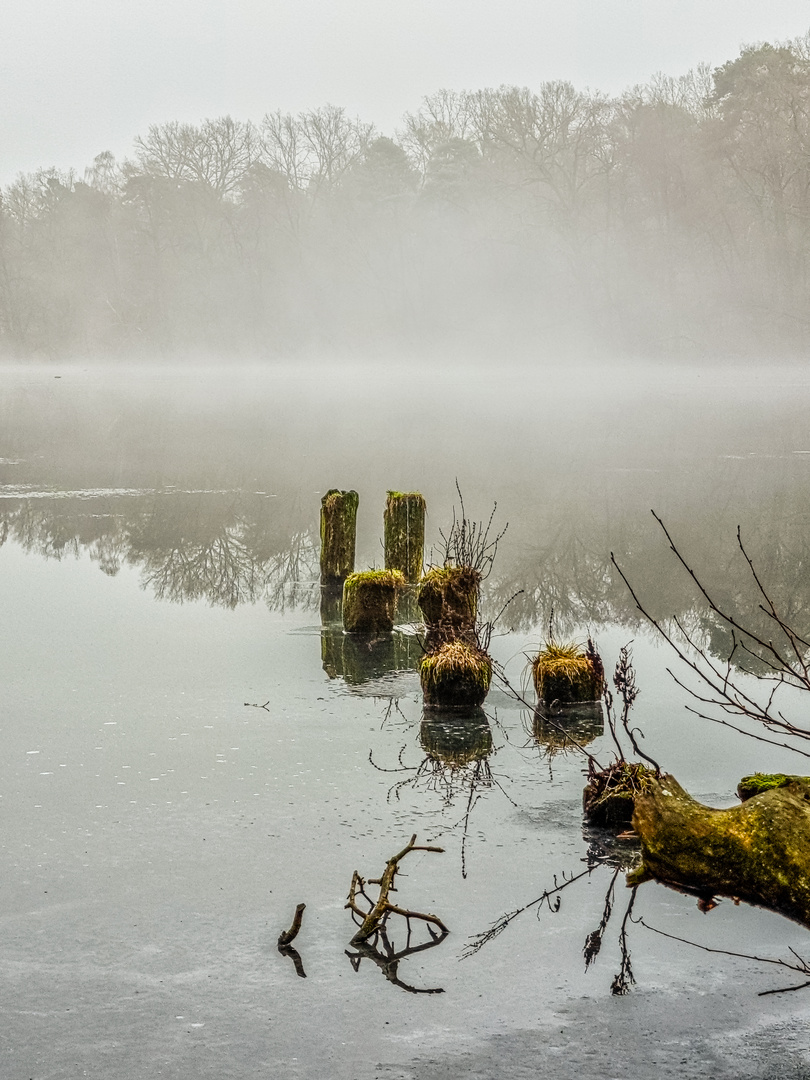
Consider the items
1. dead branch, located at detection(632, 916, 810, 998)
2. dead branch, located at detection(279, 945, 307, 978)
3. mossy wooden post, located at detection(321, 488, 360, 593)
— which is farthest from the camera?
mossy wooden post, located at detection(321, 488, 360, 593)

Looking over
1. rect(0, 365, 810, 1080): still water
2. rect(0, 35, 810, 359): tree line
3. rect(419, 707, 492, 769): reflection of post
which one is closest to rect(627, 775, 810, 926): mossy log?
rect(0, 365, 810, 1080): still water

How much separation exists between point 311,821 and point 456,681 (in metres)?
2.56

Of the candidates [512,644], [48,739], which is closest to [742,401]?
[512,644]

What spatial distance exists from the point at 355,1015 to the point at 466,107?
84.2 meters

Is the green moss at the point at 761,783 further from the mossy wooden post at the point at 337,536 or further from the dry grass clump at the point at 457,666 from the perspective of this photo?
the mossy wooden post at the point at 337,536

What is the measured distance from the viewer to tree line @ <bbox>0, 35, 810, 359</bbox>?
2704 inches

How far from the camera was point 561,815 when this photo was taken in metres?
7.27

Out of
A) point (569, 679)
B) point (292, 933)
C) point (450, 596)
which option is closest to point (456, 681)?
point (569, 679)

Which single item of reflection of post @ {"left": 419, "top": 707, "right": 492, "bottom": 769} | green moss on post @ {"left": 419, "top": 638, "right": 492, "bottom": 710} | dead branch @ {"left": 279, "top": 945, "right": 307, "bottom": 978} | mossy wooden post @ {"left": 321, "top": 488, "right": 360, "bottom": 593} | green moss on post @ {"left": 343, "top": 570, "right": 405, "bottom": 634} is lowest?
dead branch @ {"left": 279, "top": 945, "right": 307, "bottom": 978}

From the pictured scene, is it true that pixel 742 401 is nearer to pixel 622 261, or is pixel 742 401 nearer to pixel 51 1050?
pixel 622 261

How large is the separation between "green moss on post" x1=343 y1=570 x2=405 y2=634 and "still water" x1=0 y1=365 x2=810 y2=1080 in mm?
406

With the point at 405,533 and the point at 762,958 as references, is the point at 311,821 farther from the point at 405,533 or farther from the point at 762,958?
the point at 405,533

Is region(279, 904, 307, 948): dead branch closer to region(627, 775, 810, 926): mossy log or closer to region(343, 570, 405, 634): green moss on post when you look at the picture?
region(627, 775, 810, 926): mossy log

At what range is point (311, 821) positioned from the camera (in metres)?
7.13
